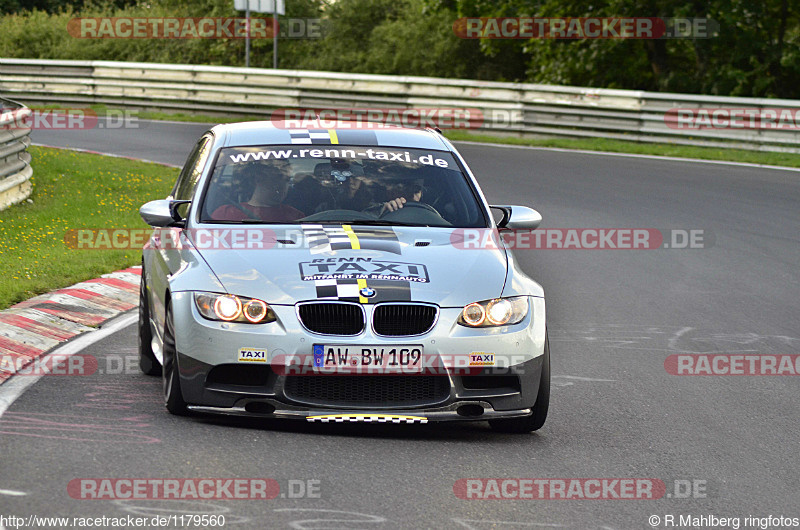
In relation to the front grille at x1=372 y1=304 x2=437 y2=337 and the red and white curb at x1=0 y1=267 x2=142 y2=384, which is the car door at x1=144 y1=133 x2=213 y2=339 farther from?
the front grille at x1=372 y1=304 x2=437 y2=337

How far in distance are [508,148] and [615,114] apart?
8.31 ft

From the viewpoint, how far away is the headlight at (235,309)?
19.9ft

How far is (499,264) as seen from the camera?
663cm

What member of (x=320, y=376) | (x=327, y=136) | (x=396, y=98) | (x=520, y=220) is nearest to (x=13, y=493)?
(x=320, y=376)

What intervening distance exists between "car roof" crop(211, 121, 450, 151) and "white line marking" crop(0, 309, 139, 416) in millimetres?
1678

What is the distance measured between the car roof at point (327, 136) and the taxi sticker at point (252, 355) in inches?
79.6

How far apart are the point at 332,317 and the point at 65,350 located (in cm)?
274

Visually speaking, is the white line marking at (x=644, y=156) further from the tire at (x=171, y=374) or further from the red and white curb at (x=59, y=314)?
the tire at (x=171, y=374)

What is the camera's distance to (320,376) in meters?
6.05

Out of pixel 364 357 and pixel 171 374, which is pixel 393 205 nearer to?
pixel 364 357

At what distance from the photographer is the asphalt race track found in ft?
16.6

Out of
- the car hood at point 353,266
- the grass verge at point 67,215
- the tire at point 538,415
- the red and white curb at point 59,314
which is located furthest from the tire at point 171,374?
the grass verge at point 67,215

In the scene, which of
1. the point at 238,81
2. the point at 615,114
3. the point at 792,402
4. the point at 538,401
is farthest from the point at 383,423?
the point at 238,81

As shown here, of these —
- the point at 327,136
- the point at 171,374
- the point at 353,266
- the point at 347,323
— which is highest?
the point at 327,136
